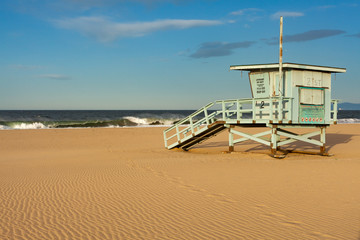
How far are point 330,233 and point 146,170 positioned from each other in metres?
7.32

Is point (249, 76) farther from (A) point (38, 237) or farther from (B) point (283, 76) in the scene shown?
(A) point (38, 237)

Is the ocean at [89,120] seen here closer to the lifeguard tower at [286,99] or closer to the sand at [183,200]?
the lifeguard tower at [286,99]

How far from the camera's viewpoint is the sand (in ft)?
19.6

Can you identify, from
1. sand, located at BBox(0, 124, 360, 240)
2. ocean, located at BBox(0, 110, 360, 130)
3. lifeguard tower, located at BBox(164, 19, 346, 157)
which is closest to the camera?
sand, located at BBox(0, 124, 360, 240)

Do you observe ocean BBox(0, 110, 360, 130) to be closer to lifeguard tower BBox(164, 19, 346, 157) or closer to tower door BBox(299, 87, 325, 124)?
lifeguard tower BBox(164, 19, 346, 157)

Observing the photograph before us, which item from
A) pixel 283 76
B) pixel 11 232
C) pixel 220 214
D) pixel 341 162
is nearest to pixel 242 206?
pixel 220 214

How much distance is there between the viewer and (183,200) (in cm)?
795

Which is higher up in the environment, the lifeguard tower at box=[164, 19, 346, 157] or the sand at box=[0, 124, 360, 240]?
the lifeguard tower at box=[164, 19, 346, 157]

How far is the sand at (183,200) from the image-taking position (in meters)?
5.97

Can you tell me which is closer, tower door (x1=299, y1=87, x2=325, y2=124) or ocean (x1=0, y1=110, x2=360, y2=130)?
tower door (x1=299, y1=87, x2=325, y2=124)

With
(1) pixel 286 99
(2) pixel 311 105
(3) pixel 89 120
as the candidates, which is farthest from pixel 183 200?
(3) pixel 89 120

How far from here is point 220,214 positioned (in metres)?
6.83

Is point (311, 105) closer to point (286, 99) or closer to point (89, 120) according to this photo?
point (286, 99)

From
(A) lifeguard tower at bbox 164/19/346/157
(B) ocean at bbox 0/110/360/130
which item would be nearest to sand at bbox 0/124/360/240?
(A) lifeguard tower at bbox 164/19/346/157
